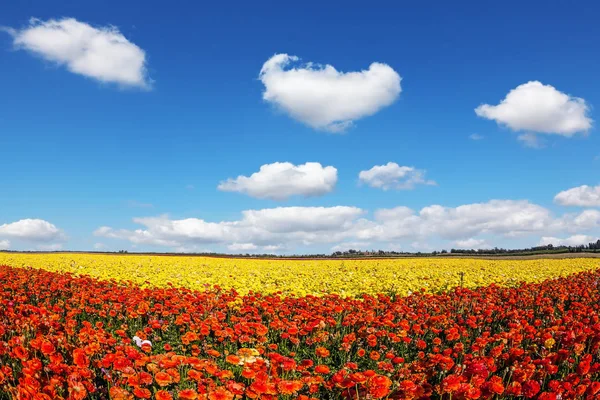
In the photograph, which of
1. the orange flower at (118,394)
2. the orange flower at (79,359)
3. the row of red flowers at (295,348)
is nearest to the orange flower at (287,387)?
the row of red flowers at (295,348)

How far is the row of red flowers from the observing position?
441cm

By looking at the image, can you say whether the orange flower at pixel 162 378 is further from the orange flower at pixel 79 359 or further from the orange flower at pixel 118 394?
the orange flower at pixel 79 359

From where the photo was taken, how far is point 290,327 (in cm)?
752

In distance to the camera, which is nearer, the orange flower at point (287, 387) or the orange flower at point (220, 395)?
the orange flower at point (220, 395)


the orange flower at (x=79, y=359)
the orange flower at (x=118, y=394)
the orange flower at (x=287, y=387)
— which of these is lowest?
the orange flower at (x=118, y=394)

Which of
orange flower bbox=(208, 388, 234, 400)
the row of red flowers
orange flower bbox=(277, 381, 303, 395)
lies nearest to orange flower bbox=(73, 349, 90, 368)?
the row of red flowers

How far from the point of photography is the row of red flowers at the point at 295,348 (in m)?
4.41

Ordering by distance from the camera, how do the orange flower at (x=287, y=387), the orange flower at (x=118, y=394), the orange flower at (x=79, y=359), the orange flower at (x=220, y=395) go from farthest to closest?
the orange flower at (x=79, y=359)
the orange flower at (x=118, y=394)
the orange flower at (x=287, y=387)
the orange flower at (x=220, y=395)

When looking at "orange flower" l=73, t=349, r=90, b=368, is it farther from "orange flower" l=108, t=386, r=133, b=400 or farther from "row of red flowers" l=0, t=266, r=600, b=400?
"orange flower" l=108, t=386, r=133, b=400

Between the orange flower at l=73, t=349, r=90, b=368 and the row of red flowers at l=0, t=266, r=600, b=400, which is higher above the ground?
the orange flower at l=73, t=349, r=90, b=368

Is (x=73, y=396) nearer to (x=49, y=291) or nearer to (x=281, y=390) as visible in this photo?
(x=281, y=390)

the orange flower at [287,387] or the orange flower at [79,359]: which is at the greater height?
the orange flower at [79,359]

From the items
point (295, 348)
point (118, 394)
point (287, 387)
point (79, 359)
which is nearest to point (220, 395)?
point (287, 387)

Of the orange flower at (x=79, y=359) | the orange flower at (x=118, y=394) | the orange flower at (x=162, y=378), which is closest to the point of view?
the orange flower at (x=162, y=378)
